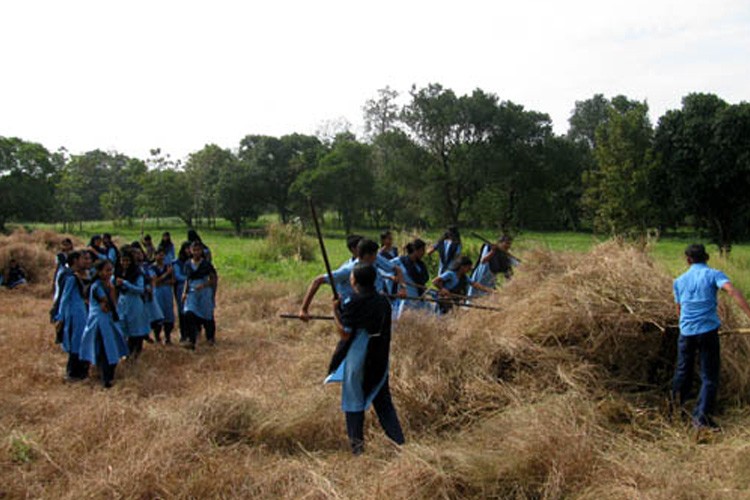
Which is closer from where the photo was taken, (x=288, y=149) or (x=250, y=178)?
(x=250, y=178)

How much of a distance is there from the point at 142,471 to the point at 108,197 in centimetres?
5101

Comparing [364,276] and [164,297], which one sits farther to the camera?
[164,297]

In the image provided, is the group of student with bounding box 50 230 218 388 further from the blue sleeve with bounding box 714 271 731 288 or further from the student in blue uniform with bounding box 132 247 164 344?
the blue sleeve with bounding box 714 271 731 288

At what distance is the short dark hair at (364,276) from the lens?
14.9 feet

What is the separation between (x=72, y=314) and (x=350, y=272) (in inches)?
151

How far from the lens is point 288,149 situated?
49531mm

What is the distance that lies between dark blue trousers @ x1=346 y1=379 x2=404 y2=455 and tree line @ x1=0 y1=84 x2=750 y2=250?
2261cm

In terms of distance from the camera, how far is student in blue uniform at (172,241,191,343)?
9266 mm

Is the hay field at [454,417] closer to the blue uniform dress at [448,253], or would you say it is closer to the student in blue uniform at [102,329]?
the student in blue uniform at [102,329]

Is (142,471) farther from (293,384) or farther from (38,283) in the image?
(38,283)

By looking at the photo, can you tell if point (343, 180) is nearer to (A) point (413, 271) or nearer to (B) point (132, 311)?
(B) point (132, 311)

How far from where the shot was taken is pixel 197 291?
29.5ft

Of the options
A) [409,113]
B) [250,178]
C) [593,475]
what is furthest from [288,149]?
[593,475]

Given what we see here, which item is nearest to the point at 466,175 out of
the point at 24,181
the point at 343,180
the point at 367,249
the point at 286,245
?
the point at 343,180
